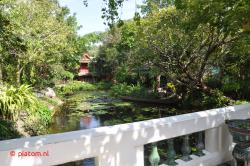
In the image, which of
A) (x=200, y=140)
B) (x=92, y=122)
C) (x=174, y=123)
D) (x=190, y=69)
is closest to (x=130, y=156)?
(x=174, y=123)

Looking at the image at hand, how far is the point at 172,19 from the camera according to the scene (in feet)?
47.3

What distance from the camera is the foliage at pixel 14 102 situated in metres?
10.1

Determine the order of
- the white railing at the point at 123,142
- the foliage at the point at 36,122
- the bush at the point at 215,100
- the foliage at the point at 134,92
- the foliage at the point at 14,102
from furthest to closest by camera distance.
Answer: the foliage at the point at 134,92, the bush at the point at 215,100, the foliage at the point at 36,122, the foliage at the point at 14,102, the white railing at the point at 123,142

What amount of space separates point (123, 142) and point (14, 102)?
8.60 meters

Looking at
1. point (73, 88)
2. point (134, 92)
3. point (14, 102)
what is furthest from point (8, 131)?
point (73, 88)

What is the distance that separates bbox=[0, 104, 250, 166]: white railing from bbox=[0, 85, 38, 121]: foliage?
322 inches

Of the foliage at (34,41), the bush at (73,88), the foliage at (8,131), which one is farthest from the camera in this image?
the bush at (73,88)

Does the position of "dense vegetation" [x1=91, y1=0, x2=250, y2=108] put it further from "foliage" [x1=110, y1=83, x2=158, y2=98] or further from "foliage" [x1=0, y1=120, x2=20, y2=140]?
"foliage" [x1=0, y1=120, x2=20, y2=140]

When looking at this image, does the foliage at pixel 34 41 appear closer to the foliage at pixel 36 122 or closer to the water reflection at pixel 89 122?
the foliage at pixel 36 122

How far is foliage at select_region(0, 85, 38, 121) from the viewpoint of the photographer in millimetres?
10109

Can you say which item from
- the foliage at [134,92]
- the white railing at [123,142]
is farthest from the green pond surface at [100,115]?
the white railing at [123,142]

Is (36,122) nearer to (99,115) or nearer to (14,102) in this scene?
(14,102)

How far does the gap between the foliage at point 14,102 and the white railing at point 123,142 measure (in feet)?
26.8

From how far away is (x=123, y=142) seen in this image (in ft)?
9.29
